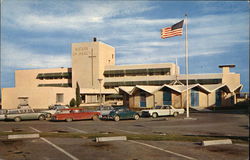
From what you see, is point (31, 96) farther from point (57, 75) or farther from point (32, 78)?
point (32, 78)

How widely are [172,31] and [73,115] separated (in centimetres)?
1470

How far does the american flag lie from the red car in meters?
12.1

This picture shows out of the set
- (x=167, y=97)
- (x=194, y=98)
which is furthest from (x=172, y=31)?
(x=194, y=98)

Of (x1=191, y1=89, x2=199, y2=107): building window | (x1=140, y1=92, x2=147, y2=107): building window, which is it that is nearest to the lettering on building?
(x1=140, y1=92, x2=147, y2=107): building window

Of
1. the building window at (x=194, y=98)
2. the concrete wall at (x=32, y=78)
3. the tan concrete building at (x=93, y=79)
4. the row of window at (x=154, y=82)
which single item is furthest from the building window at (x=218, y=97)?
the concrete wall at (x=32, y=78)

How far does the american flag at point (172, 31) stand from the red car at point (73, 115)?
12085 mm

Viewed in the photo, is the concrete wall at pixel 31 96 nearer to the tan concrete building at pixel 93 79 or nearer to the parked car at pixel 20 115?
the tan concrete building at pixel 93 79

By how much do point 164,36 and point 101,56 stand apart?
57.1 meters

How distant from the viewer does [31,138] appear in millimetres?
17844

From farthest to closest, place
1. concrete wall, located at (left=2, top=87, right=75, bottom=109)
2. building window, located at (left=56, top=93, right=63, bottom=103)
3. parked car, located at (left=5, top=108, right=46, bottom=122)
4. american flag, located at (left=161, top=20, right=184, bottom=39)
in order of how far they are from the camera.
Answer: building window, located at (left=56, top=93, right=63, bottom=103)
concrete wall, located at (left=2, top=87, right=75, bottom=109)
parked car, located at (left=5, top=108, right=46, bottom=122)
american flag, located at (left=161, top=20, right=184, bottom=39)

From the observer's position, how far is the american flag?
3269 centimetres

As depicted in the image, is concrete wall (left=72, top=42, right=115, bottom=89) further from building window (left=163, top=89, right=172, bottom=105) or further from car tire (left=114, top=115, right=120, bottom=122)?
car tire (left=114, top=115, right=120, bottom=122)

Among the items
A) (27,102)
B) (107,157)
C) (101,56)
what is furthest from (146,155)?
(101,56)

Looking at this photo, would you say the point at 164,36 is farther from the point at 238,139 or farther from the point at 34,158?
the point at 34,158
